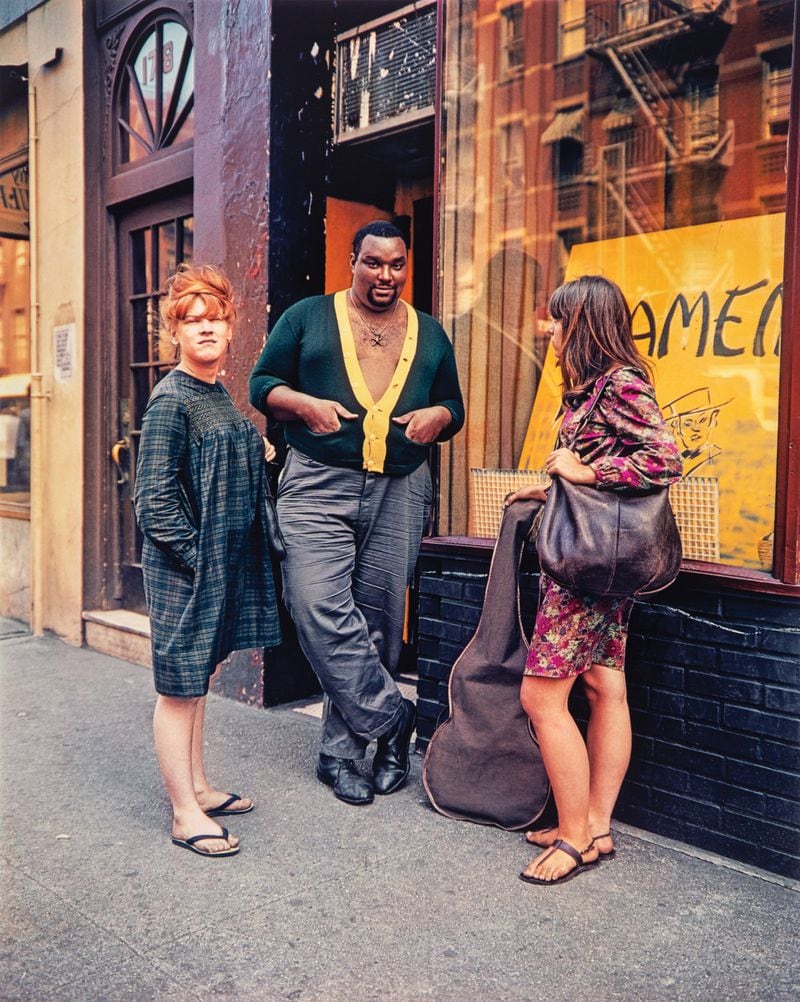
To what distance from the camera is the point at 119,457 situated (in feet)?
20.7

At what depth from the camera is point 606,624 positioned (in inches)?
123

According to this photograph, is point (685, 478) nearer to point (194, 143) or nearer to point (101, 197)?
point (194, 143)

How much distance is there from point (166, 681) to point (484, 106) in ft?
9.24

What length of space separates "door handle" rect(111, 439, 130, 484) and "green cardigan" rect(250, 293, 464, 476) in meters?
2.68

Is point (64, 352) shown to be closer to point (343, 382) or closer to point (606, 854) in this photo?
point (343, 382)

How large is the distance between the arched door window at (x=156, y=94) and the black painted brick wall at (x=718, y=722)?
4.12 metres

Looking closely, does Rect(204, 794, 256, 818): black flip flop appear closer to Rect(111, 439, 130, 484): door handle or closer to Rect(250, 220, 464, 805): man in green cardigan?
Rect(250, 220, 464, 805): man in green cardigan

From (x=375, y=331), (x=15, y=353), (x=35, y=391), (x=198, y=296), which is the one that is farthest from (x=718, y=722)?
(x=15, y=353)

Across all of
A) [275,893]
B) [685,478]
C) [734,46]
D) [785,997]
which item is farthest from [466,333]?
[785,997]

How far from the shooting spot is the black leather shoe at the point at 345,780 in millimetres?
3680

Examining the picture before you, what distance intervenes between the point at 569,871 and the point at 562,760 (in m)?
0.34

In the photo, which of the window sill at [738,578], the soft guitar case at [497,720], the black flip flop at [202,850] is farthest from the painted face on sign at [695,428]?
the black flip flop at [202,850]

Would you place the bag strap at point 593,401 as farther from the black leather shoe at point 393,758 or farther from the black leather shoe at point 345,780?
the black leather shoe at point 345,780

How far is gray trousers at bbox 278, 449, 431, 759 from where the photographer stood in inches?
149
